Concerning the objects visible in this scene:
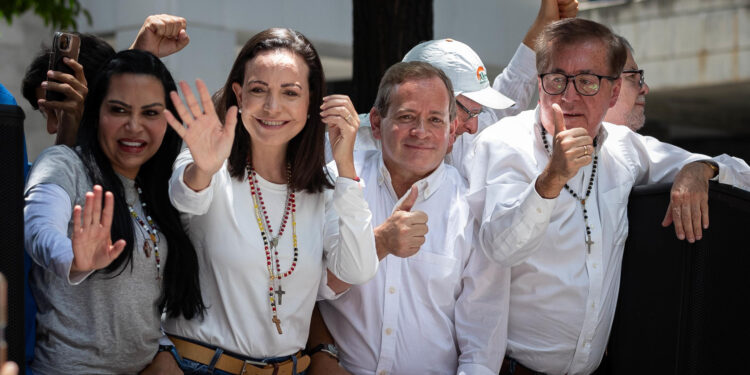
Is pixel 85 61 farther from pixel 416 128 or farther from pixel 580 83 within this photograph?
pixel 580 83

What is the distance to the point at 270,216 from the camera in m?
3.33

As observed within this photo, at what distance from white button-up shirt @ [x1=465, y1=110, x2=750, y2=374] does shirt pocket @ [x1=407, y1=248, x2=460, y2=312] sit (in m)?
0.17

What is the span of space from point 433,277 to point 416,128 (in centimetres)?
58

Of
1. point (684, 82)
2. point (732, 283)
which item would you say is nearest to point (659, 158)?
point (732, 283)

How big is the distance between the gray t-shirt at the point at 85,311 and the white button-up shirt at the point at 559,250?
1.32 m

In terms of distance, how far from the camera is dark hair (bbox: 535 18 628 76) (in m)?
3.73

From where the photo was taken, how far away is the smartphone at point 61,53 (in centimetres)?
347

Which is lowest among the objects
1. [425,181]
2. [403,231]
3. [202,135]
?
[403,231]

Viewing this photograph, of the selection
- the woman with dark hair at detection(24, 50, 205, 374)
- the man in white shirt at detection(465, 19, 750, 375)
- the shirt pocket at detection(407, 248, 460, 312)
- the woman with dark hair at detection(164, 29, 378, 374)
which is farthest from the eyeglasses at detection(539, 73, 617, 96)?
the woman with dark hair at detection(24, 50, 205, 374)

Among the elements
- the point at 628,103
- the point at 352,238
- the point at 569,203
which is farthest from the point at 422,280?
the point at 628,103

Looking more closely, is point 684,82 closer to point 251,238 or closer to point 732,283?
point 732,283

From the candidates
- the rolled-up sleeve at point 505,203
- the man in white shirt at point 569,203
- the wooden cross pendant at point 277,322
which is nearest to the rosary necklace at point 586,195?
the man in white shirt at point 569,203

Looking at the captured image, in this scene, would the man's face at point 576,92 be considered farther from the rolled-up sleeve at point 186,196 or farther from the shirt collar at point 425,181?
the rolled-up sleeve at point 186,196

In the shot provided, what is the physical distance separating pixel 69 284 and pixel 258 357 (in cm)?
69
